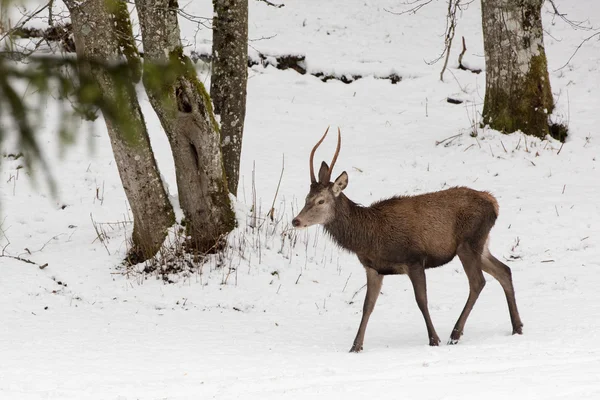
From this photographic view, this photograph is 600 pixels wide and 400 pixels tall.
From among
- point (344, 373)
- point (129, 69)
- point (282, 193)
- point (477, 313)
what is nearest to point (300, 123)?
point (282, 193)

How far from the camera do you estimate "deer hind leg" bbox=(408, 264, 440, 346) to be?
7730mm

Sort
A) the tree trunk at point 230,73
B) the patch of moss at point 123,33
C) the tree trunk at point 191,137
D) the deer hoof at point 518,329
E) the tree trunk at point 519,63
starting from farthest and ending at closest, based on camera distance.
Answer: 1. the tree trunk at point 519,63
2. the tree trunk at point 230,73
3. the patch of moss at point 123,33
4. the tree trunk at point 191,137
5. the deer hoof at point 518,329

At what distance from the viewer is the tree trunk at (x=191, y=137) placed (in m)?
9.48

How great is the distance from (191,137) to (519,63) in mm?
6068

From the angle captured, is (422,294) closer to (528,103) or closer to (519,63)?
(528,103)

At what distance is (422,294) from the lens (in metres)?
7.79

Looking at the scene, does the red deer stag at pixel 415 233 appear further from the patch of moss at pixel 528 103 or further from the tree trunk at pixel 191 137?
the patch of moss at pixel 528 103

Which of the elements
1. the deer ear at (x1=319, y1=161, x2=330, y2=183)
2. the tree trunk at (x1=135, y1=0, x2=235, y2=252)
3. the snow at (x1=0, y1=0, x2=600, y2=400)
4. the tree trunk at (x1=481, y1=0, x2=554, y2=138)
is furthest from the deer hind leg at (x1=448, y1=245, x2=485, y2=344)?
the tree trunk at (x1=481, y1=0, x2=554, y2=138)

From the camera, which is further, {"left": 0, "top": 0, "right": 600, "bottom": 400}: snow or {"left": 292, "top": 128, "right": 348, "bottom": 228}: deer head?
{"left": 292, "top": 128, "right": 348, "bottom": 228}: deer head

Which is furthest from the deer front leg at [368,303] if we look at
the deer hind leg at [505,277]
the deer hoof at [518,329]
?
the deer hoof at [518,329]

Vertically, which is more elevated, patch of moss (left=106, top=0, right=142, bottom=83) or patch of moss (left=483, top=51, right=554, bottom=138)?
patch of moss (left=106, top=0, right=142, bottom=83)

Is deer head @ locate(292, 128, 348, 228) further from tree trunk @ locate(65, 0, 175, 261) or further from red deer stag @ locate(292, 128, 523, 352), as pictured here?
tree trunk @ locate(65, 0, 175, 261)

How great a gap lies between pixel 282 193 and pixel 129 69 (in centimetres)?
847

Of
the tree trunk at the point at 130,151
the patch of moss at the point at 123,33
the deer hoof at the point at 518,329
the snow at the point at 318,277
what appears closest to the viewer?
the snow at the point at 318,277
